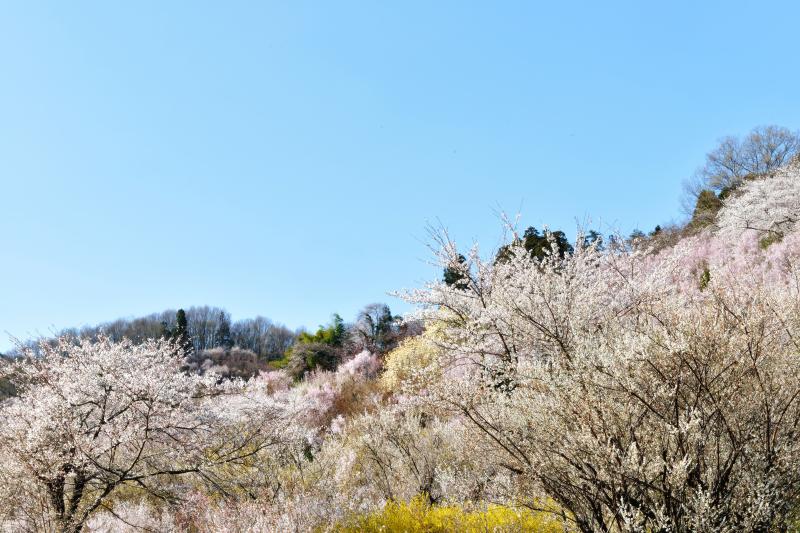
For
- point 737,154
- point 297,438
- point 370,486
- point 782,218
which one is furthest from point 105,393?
point 737,154

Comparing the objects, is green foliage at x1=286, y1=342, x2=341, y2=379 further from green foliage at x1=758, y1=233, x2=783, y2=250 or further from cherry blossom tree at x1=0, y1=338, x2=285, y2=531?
green foliage at x1=758, y1=233, x2=783, y2=250

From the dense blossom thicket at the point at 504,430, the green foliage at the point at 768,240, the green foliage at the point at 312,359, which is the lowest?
the dense blossom thicket at the point at 504,430

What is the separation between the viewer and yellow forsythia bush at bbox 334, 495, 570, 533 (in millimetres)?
4414

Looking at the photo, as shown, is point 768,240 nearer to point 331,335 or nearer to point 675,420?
point 675,420

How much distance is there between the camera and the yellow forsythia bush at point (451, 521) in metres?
4.41

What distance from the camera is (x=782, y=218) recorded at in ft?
50.0

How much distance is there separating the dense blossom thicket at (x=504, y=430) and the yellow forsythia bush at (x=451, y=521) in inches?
1.0

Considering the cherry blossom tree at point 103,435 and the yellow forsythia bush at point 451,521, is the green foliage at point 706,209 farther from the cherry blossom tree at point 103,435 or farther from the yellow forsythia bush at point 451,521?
the cherry blossom tree at point 103,435

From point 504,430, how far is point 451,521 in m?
1.83

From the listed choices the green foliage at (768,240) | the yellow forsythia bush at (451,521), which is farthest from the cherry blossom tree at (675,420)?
the green foliage at (768,240)

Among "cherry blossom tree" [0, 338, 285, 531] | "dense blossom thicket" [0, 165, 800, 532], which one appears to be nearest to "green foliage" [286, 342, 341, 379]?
"dense blossom thicket" [0, 165, 800, 532]

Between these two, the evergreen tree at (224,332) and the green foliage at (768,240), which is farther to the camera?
the evergreen tree at (224,332)

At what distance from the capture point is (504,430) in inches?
140

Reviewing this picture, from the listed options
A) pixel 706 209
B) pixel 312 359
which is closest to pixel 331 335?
pixel 312 359
